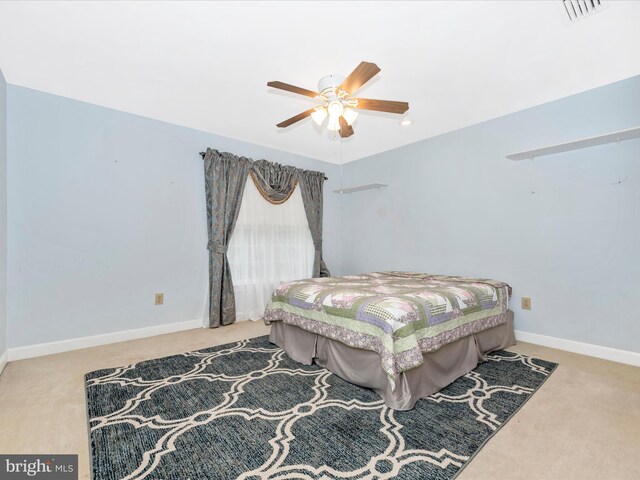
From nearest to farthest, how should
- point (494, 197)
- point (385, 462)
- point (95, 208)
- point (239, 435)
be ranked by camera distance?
point (385, 462) < point (239, 435) < point (95, 208) < point (494, 197)

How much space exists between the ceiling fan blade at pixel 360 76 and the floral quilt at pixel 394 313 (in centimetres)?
145

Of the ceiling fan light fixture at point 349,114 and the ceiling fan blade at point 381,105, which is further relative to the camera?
the ceiling fan light fixture at point 349,114

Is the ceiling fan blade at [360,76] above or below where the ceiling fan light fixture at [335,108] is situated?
above

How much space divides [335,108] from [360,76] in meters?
0.34

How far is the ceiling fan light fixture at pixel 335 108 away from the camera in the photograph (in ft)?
7.28

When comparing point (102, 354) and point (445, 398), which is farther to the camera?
point (102, 354)

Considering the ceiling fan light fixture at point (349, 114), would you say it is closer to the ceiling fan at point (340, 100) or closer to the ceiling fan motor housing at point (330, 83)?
the ceiling fan at point (340, 100)

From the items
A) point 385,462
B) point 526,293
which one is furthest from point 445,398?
point 526,293

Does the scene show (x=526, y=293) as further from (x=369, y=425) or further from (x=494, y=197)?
(x=369, y=425)

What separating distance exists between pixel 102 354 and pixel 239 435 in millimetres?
1956

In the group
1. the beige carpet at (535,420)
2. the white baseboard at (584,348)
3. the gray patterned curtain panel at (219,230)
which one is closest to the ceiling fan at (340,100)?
the gray patterned curtain panel at (219,230)

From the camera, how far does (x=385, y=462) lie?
4.67 feet

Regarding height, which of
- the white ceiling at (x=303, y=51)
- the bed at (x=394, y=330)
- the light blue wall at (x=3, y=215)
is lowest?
the bed at (x=394, y=330)

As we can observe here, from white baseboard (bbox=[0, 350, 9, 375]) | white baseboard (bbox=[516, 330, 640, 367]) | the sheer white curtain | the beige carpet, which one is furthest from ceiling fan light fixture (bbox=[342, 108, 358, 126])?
white baseboard (bbox=[0, 350, 9, 375])
